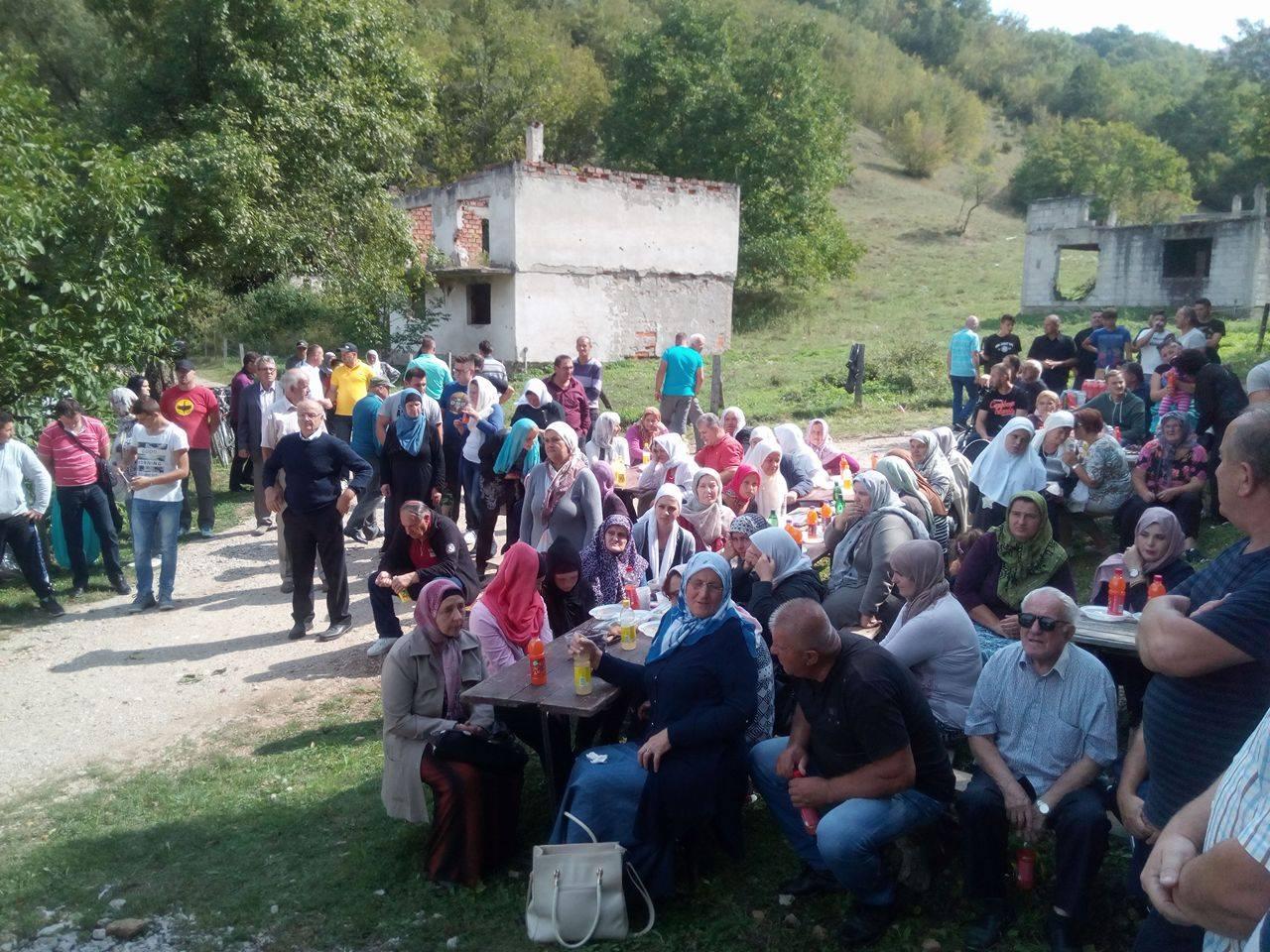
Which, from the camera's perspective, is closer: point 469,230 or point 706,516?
point 706,516

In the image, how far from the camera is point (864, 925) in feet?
12.0

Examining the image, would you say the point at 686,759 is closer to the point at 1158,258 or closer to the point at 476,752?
the point at 476,752

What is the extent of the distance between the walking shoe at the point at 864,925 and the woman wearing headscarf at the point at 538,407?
6.13 metres

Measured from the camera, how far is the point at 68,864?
4.67 metres

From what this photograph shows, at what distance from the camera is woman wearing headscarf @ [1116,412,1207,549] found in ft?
23.0

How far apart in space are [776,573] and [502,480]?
3.98m

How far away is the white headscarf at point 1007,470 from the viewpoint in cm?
750

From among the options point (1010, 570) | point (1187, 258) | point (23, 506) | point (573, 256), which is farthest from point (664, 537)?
point (1187, 258)

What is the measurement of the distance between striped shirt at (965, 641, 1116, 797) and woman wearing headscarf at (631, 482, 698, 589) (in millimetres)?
2867

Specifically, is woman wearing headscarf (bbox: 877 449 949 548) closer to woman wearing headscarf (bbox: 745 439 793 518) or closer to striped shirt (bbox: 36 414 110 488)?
woman wearing headscarf (bbox: 745 439 793 518)

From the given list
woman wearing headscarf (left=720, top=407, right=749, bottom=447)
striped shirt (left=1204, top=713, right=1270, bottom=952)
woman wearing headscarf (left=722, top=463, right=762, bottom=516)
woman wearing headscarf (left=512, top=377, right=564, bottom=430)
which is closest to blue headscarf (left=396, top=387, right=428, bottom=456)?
woman wearing headscarf (left=512, top=377, right=564, bottom=430)

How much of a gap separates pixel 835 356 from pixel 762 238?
416 inches

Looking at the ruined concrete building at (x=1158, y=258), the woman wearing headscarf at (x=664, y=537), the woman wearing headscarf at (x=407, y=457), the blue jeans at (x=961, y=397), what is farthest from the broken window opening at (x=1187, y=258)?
the woman wearing headscarf at (x=664, y=537)

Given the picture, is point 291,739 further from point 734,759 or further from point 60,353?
point 60,353
